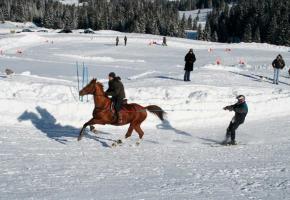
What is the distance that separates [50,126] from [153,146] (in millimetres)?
4619

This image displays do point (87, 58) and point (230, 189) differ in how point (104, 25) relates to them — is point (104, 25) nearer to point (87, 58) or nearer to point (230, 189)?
point (87, 58)

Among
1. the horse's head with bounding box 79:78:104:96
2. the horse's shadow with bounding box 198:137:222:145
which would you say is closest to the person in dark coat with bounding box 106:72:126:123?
the horse's head with bounding box 79:78:104:96

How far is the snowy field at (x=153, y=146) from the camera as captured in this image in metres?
10.4

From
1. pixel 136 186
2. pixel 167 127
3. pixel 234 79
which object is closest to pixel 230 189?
pixel 136 186

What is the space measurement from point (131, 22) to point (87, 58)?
92054 mm

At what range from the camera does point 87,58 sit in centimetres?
4809

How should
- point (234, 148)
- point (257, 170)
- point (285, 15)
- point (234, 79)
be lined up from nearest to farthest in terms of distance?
1. point (257, 170)
2. point (234, 148)
3. point (234, 79)
4. point (285, 15)

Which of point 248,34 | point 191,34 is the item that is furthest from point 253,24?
point 191,34

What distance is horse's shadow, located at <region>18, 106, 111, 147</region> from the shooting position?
17094 mm

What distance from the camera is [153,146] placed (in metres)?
16.4

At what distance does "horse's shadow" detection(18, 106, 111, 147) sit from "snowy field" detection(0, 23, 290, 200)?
0.12 ft

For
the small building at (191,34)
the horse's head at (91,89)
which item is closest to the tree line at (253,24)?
the small building at (191,34)

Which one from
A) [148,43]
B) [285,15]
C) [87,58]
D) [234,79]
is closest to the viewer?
[234,79]

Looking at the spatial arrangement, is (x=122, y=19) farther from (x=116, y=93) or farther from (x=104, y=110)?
(x=104, y=110)
